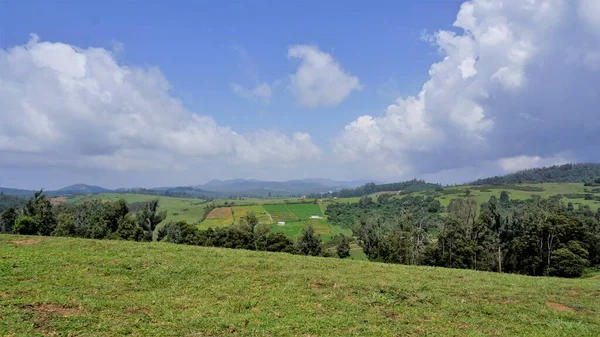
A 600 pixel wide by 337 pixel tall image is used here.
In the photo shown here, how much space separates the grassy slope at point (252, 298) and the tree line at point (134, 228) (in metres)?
51.0

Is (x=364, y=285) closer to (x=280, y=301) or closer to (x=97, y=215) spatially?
(x=280, y=301)

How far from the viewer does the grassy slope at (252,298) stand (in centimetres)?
1324

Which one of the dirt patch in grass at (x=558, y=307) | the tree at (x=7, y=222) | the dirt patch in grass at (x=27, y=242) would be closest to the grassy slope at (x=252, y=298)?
the dirt patch in grass at (x=558, y=307)

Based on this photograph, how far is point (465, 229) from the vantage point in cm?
6562

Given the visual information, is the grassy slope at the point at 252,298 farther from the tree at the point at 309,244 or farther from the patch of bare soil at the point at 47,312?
the tree at the point at 309,244

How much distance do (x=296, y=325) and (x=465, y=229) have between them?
60165mm

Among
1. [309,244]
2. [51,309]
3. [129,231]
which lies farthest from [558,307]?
[309,244]

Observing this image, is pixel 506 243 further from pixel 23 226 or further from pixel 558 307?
pixel 23 226

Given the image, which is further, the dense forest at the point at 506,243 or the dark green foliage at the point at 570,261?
the dense forest at the point at 506,243

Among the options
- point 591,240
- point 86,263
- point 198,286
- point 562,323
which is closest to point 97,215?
point 86,263

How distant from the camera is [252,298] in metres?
16.8

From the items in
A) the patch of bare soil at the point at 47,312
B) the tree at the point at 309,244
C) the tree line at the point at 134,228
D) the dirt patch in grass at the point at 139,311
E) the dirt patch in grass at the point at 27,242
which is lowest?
the tree at the point at 309,244

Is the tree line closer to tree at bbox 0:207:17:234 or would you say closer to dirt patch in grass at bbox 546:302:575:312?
tree at bbox 0:207:17:234

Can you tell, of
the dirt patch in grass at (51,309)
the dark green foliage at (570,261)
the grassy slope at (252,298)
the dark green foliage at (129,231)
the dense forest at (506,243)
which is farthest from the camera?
the dark green foliage at (129,231)
